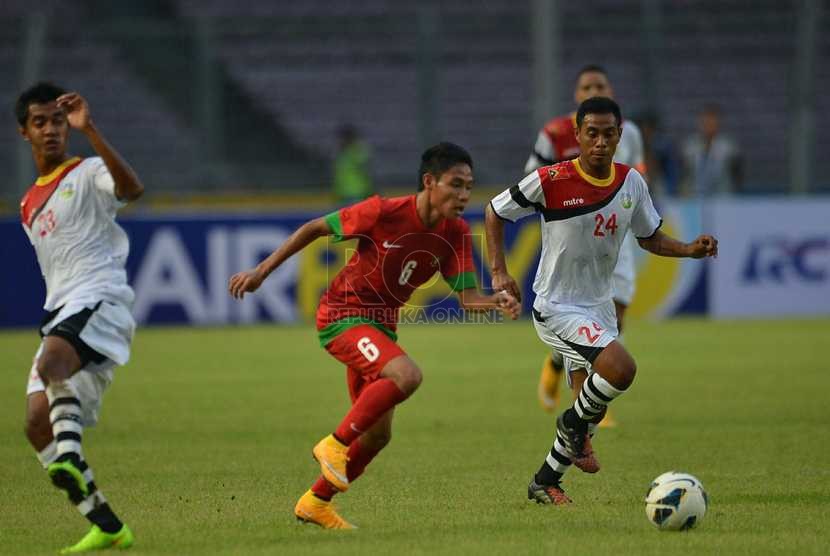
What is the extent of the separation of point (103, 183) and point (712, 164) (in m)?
14.3

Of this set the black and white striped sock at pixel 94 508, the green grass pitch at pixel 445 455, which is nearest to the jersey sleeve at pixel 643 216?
the green grass pitch at pixel 445 455

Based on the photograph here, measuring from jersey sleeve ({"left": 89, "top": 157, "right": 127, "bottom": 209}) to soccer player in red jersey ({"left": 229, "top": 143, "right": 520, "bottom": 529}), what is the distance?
715 mm

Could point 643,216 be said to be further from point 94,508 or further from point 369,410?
point 94,508

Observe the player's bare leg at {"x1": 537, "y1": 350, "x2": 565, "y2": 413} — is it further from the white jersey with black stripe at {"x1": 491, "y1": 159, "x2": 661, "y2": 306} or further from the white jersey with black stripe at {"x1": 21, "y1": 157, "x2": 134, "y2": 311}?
the white jersey with black stripe at {"x1": 21, "y1": 157, "x2": 134, "y2": 311}

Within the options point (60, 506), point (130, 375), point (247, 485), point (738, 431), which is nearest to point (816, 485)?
point (738, 431)

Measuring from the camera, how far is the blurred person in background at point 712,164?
64.1 ft

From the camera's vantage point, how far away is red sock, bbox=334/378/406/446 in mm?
6500


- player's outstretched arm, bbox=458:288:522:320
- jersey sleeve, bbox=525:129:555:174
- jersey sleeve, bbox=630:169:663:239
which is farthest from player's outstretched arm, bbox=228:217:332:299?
jersey sleeve, bbox=525:129:555:174

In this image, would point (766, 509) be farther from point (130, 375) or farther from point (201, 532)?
point (130, 375)

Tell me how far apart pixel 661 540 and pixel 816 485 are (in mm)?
1804

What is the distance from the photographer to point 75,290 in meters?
6.62

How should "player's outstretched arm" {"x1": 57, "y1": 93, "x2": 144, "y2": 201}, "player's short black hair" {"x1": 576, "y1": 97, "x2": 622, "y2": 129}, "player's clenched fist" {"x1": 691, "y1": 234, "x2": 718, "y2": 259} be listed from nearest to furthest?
"player's outstretched arm" {"x1": 57, "y1": 93, "x2": 144, "y2": 201}
"player's clenched fist" {"x1": 691, "y1": 234, "x2": 718, "y2": 259}
"player's short black hair" {"x1": 576, "y1": 97, "x2": 622, "y2": 129}

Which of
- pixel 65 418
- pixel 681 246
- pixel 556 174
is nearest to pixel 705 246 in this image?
pixel 681 246

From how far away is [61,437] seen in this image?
6.07m
